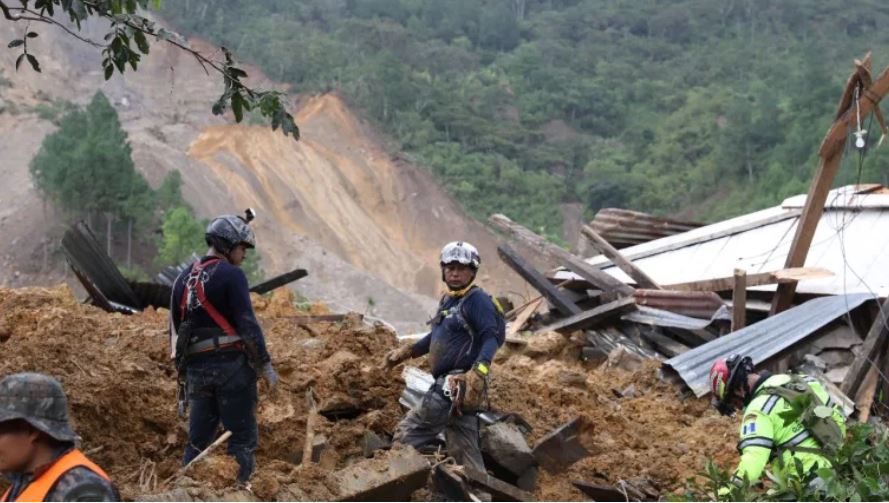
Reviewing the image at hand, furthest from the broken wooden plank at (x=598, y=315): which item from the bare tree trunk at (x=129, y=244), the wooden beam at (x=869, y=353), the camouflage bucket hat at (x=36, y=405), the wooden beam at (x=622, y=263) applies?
the bare tree trunk at (x=129, y=244)

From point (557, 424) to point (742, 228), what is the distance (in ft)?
22.0

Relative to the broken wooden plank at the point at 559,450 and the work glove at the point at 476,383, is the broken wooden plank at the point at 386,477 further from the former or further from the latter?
the broken wooden plank at the point at 559,450

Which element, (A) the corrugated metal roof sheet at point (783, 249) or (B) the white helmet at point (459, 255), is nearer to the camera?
(B) the white helmet at point (459, 255)

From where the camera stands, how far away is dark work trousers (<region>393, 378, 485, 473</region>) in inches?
277

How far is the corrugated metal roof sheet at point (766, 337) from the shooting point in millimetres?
10492

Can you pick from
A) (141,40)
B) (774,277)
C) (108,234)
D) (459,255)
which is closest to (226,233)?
(141,40)

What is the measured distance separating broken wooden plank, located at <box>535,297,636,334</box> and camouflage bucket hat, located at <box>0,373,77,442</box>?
9.29 m

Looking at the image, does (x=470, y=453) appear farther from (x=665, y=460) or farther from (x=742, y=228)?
(x=742, y=228)

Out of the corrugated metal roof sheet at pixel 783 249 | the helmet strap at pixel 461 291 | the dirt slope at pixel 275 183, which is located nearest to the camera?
the helmet strap at pixel 461 291

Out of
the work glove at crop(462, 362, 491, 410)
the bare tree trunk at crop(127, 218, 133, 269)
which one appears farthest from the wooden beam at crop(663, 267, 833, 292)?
the bare tree trunk at crop(127, 218, 133, 269)

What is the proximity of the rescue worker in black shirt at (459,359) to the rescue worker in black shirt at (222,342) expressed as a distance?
102 centimetres

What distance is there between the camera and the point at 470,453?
23.8 feet

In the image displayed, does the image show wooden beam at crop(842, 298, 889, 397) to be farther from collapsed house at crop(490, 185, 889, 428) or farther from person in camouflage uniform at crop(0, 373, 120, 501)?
person in camouflage uniform at crop(0, 373, 120, 501)

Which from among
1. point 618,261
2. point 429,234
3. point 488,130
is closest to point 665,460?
point 618,261
